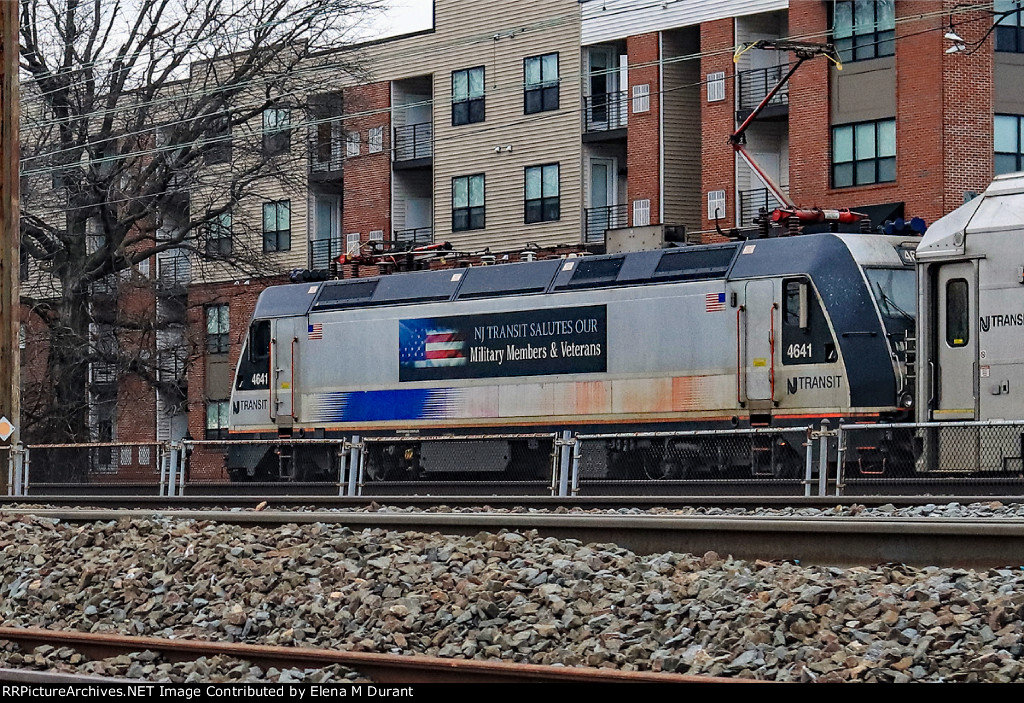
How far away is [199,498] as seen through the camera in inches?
858

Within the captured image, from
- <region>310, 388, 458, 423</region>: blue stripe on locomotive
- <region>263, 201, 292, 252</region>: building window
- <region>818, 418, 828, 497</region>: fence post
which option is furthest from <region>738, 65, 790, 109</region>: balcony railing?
<region>818, 418, 828, 497</region>: fence post

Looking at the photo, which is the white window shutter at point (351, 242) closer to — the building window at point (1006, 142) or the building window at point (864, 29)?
the building window at point (864, 29)

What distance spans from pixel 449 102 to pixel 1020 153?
59.8 ft

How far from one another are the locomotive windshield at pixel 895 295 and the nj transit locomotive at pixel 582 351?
0.03 meters

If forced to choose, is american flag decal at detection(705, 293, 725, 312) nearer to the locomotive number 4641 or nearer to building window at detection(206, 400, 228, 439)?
the locomotive number 4641

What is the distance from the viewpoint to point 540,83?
48.0m

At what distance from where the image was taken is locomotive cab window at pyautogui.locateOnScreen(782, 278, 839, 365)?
24.0 metres

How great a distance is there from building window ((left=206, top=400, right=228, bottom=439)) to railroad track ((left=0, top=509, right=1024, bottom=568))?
1623 inches

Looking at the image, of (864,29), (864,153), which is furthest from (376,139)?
(864,153)

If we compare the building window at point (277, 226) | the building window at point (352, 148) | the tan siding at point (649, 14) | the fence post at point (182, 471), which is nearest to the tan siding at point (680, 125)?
the tan siding at point (649, 14)

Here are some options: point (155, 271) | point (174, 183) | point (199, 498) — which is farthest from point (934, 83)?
point (155, 271)

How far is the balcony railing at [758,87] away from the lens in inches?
1674

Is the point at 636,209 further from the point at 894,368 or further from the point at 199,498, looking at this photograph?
the point at 199,498

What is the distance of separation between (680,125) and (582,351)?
19.5m
